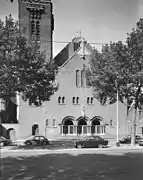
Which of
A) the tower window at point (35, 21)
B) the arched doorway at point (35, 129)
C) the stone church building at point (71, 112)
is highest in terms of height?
the tower window at point (35, 21)

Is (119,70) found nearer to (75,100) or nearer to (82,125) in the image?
(75,100)

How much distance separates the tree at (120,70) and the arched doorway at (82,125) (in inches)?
332

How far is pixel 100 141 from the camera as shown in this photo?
16.0 meters

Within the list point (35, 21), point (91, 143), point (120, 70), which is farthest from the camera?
point (35, 21)

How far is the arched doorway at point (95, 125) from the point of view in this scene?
85.9 feet

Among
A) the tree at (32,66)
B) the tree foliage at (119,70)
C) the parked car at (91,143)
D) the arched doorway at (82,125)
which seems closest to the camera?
the tree at (32,66)

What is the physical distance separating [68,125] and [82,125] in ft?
5.11

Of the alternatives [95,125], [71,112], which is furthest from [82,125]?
[71,112]

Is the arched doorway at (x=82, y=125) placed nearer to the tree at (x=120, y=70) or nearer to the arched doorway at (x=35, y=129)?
the arched doorway at (x=35, y=129)

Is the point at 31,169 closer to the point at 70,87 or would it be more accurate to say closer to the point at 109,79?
the point at 109,79

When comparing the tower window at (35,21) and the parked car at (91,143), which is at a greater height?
the tower window at (35,21)

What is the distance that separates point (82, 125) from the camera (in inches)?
1025

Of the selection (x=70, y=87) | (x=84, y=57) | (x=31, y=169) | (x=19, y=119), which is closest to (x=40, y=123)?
(x=19, y=119)

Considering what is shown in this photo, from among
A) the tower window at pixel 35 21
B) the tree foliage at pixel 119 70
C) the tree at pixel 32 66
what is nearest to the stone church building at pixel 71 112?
the tower window at pixel 35 21
